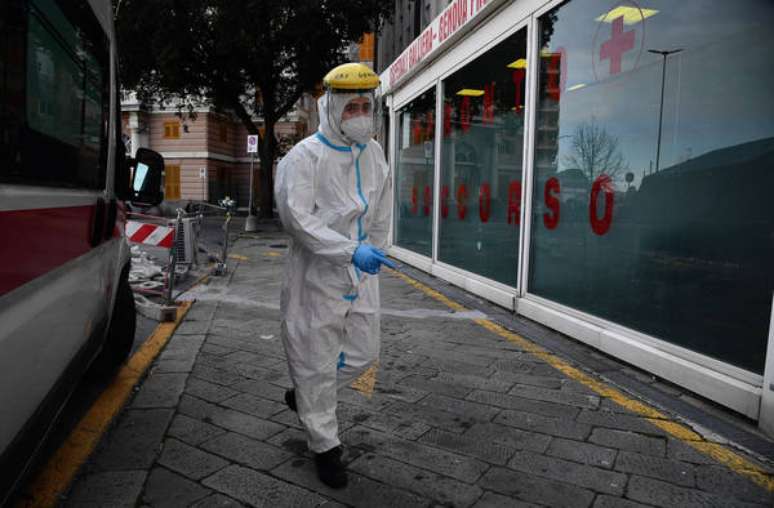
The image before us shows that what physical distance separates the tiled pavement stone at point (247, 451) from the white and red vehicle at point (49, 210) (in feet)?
2.41

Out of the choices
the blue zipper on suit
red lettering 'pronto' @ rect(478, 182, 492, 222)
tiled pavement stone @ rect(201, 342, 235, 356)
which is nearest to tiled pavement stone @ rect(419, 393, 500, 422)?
the blue zipper on suit

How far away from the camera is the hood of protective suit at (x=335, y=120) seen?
8.81 ft

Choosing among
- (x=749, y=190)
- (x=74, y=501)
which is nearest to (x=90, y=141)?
(x=74, y=501)

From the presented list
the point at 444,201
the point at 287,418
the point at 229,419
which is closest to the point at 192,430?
the point at 229,419

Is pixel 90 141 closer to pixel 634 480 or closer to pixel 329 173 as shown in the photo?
pixel 329 173

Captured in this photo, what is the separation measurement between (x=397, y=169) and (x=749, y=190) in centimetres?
861

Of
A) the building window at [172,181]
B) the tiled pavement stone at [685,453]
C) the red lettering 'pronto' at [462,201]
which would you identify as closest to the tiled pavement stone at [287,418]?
the tiled pavement stone at [685,453]

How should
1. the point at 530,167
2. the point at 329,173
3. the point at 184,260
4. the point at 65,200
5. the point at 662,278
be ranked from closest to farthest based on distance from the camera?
1. the point at 65,200
2. the point at 329,173
3. the point at 662,278
4. the point at 530,167
5. the point at 184,260

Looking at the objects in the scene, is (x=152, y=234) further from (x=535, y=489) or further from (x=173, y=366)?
(x=535, y=489)

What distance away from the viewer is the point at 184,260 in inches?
340

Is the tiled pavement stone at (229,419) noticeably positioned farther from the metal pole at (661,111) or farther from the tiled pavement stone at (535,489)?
the metal pole at (661,111)

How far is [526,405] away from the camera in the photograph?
11.9 ft

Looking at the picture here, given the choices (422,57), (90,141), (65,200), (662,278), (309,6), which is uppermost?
(309,6)

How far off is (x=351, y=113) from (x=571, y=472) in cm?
189
